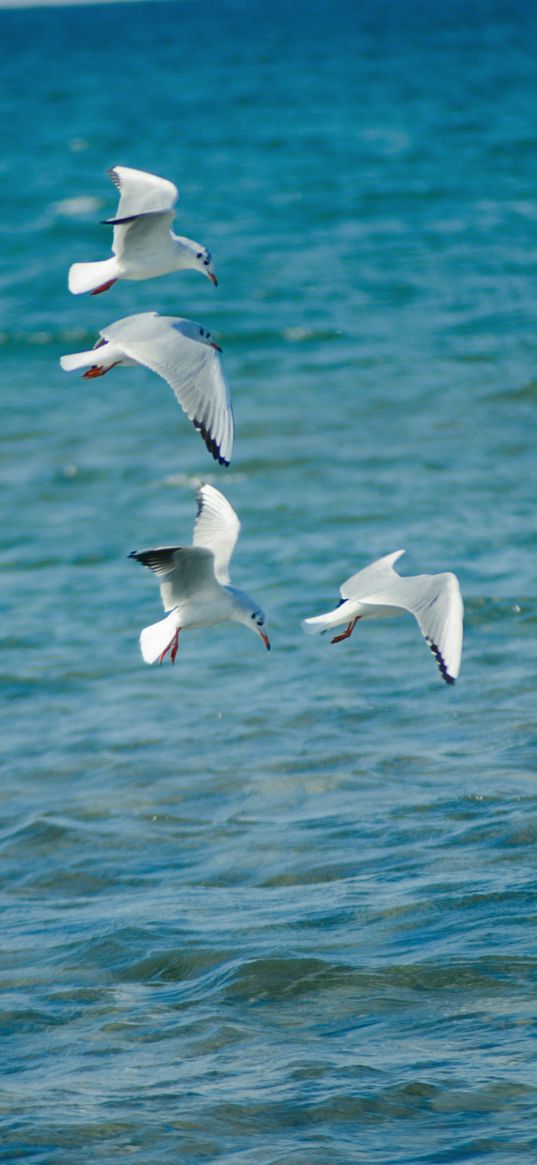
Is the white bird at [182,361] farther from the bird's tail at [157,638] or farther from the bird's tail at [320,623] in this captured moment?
the bird's tail at [157,638]

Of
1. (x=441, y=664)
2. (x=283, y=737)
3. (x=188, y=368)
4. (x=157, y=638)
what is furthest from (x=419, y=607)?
(x=283, y=737)

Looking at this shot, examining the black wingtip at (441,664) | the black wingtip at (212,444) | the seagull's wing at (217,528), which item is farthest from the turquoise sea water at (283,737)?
the black wingtip at (212,444)

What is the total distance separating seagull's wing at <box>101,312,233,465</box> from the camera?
16.8ft

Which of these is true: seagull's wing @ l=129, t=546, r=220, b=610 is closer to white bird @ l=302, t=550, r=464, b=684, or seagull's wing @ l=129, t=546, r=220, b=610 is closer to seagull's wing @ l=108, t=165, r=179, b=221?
white bird @ l=302, t=550, r=464, b=684

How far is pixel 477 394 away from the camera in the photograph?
13547mm

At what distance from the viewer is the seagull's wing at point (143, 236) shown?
5680 mm

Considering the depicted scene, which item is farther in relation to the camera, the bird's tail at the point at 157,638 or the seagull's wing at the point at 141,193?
the seagull's wing at the point at 141,193

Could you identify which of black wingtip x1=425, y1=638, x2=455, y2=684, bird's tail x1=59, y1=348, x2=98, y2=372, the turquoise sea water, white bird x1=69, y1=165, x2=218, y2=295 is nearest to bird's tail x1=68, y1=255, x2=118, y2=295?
white bird x1=69, y1=165, x2=218, y2=295

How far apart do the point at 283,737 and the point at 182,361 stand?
254 centimetres

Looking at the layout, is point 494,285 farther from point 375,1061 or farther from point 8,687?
point 375,1061

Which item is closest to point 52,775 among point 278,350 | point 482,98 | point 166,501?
point 166,501

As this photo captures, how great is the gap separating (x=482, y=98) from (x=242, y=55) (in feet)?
52.5

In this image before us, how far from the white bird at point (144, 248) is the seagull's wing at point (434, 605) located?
1.25 metres

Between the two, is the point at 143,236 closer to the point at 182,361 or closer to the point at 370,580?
the point at 182,361
